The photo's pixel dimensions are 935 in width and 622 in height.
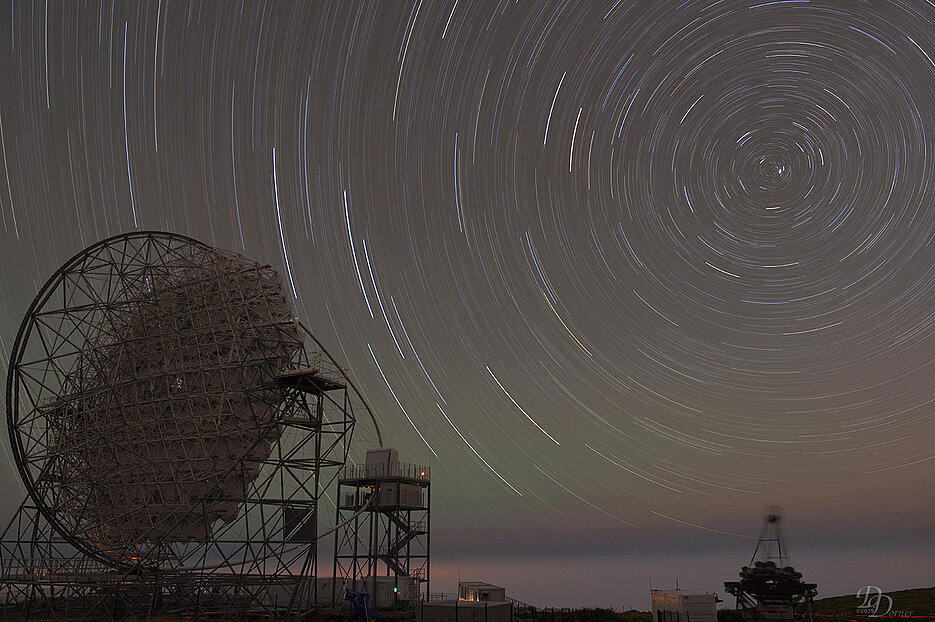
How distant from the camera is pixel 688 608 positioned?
31.0 m

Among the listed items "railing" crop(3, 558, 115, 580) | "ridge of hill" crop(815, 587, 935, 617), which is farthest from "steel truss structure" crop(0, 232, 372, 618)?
"ridge of hill" crop(815, 587, 935, 617)

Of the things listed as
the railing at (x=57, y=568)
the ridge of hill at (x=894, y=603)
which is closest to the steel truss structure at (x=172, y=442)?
the railing at (x=57, y=568)

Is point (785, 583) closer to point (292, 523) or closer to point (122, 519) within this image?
point (292, 523)

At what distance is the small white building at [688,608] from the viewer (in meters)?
30.8

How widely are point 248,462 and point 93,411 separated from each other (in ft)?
32.9

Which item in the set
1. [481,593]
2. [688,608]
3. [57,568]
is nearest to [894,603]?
[688,608]

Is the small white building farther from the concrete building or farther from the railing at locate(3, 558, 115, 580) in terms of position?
the railing at locate(3, 558, 115, 580)

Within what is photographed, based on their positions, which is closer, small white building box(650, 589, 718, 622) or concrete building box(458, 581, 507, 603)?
small white building box(650, 589, 718, 622)

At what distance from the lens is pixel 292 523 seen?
31438mm

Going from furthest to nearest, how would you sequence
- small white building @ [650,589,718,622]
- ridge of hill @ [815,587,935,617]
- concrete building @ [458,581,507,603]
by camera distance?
ridge of hill @ [815,587,935,617]
concrete building @ [458,581,507,603]
small white building @ [650,589,718,622]

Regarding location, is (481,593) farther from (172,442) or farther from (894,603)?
(894,603)

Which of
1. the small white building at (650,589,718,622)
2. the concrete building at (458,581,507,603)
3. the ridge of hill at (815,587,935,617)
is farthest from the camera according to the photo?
the ridge of hill at (815,587,935,617)

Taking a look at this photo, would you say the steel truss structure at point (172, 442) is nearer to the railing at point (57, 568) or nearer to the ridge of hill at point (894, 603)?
the railing at point (57, 568)

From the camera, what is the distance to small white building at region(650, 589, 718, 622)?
30.8 metres
